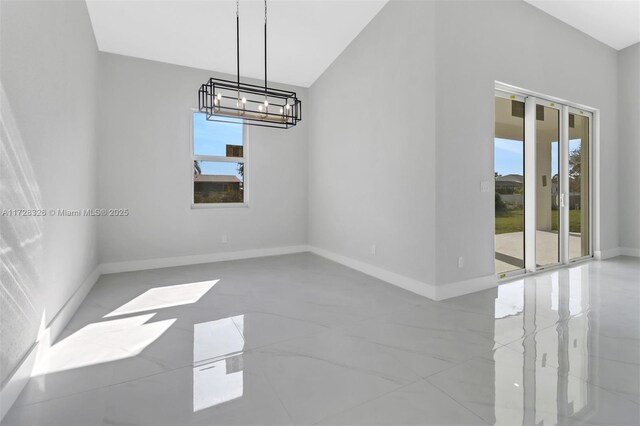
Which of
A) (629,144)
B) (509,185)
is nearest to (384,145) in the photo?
(509,185)

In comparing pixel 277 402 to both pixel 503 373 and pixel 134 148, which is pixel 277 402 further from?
pixel 134 148

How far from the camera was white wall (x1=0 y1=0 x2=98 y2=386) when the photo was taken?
1499mm

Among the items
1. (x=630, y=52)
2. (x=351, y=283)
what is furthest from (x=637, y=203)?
(x=351, y=283)

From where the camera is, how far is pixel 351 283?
139 inches

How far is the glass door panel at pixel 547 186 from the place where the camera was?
3.82m

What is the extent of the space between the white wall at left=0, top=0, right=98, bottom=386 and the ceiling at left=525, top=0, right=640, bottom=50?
4.81 m

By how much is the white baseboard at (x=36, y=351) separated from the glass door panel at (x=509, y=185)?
13.1 feet

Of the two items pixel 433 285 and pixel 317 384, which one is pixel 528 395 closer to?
pixel 317 384

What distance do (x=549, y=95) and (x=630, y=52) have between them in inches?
88.8

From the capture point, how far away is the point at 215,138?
484 centimetres

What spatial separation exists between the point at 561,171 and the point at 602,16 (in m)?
2.04

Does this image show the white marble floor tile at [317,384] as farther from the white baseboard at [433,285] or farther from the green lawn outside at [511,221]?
the green lawn outside at [511,221]

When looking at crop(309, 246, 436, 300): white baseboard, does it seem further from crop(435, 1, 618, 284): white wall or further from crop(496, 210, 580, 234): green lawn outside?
crop(496, 210, 580, 234): green lawn outside

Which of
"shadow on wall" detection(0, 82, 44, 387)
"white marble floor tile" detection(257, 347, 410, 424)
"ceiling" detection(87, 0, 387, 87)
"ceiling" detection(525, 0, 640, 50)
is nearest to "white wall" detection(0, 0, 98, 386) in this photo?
"shadow on wall" detection(0, 82, 44, 387)
